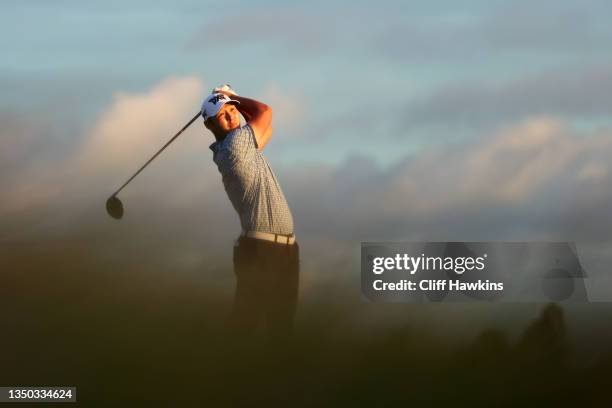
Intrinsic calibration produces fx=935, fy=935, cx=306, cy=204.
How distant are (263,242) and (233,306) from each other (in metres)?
0.39

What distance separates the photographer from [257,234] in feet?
17.0

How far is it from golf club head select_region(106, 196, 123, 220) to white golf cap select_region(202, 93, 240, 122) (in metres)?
0.70

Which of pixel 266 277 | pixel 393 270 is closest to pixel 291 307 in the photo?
pixel 266 277

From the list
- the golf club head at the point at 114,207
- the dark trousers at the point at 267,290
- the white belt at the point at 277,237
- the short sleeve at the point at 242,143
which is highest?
the short sleeve at the point at 242,143

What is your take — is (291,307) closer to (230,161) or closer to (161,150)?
(230,161)

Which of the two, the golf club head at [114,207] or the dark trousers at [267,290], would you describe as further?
the golf club head at [114,207]

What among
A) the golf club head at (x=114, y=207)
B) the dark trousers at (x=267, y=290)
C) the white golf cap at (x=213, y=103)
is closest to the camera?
the dark trousers at (x=267, y=290)

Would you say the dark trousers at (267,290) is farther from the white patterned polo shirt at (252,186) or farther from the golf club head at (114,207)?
the golf club head at (114,207)

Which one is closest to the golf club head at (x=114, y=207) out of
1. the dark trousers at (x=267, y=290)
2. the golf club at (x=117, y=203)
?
the golf club at (x=117, y=203)

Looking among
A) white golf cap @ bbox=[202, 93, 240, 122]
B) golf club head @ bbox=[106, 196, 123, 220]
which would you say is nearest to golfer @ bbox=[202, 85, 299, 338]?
white golf cap @ bbox=[202, 93, 240, 122]

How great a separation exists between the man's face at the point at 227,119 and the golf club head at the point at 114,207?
2.32ft

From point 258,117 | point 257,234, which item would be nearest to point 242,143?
point 258,117

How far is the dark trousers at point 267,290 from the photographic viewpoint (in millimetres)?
5117

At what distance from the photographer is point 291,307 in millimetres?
5121
